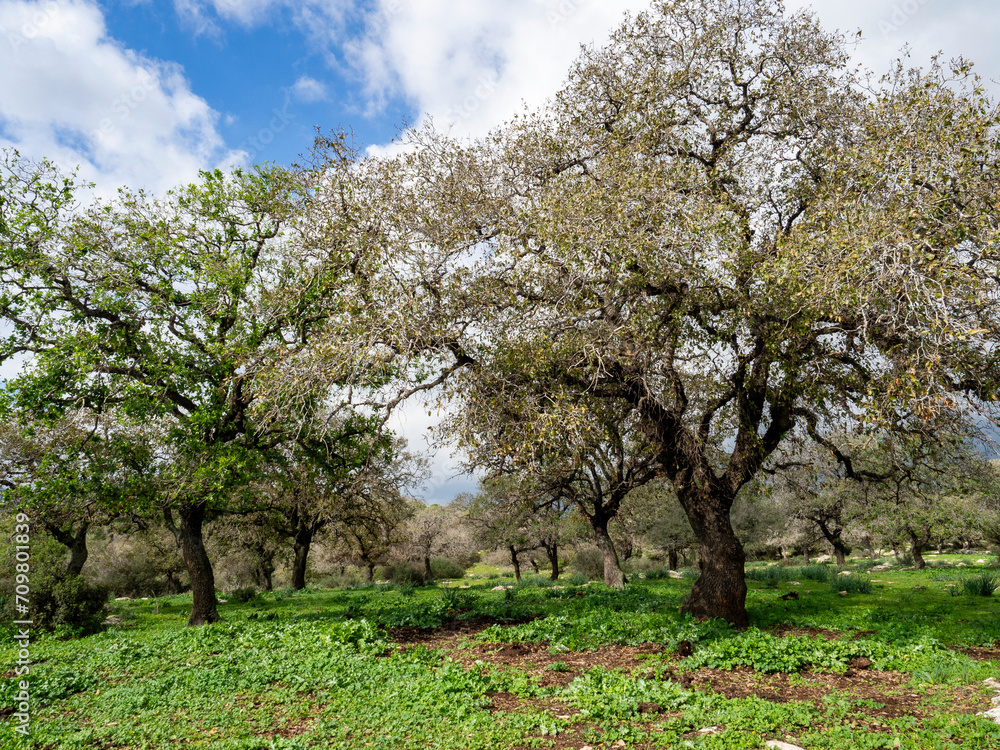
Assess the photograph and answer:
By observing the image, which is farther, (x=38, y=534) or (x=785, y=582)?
(x=785, y=582)

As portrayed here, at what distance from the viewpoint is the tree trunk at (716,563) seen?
11.1 m

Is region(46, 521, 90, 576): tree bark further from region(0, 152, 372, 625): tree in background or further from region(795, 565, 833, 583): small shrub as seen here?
region(795, 565, 833, 583): small shrub

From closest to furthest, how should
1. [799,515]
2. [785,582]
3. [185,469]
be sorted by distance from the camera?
1. [185,469]
2. [785,582]
3. [799,515]

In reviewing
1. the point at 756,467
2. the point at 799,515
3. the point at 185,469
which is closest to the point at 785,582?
the point at 756,467

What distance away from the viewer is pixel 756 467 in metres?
11.4

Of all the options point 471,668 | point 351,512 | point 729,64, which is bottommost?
point 471,668

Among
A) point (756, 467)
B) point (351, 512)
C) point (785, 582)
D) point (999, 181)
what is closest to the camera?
point (999, 181)

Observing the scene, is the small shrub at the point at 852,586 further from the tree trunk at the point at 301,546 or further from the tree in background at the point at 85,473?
the tree trunk at the point at 301,546

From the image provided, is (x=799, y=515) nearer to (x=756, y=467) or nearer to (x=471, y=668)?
(x=756, y=467)

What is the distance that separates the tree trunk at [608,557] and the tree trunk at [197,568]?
44.0ft

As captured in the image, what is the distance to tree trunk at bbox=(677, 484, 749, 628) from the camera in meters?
11.1

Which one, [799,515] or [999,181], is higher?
[999,181]

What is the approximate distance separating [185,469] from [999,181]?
53.9 ft

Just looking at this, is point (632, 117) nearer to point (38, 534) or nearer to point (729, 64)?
point (729, 64)
